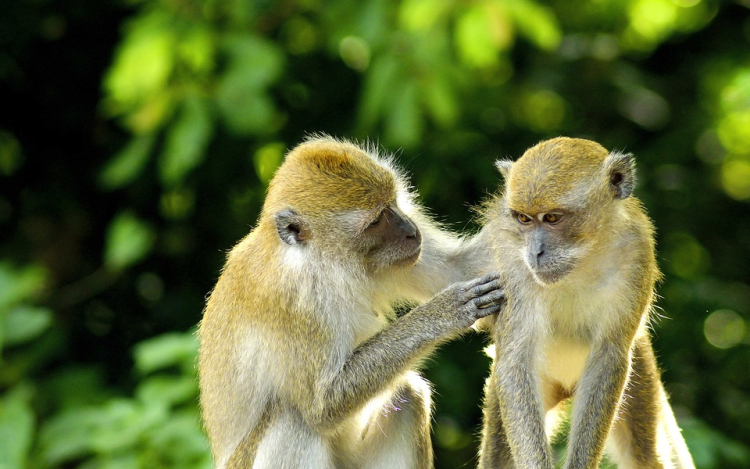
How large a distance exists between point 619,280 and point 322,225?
1.42 meters

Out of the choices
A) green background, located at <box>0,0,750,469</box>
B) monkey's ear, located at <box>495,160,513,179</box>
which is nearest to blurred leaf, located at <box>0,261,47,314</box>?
green background, located at <box>0,0,750,469</box>

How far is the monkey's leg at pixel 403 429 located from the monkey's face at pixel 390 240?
600 millimetres

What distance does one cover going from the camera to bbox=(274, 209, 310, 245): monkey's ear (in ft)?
14.5

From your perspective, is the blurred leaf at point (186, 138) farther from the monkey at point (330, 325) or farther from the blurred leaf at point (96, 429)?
the monkey at point (330, 325)

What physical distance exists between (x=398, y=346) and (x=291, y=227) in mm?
780

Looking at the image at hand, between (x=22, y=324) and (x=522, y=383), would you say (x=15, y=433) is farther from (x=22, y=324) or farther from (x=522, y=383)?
(x=522, y=383)

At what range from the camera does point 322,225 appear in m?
4.44

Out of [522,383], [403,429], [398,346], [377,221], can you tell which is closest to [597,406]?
[522,383]

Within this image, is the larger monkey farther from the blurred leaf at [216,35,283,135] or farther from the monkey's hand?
the blurred leaf at [216,35,283,135]

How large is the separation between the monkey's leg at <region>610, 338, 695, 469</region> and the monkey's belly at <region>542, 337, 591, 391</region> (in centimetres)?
26

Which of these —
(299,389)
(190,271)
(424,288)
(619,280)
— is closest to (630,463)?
(619,280)

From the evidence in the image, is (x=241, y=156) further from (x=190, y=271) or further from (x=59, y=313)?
(x=59, y=313)

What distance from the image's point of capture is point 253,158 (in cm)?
786

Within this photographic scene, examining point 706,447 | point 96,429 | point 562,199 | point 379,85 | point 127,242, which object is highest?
point 562,199
